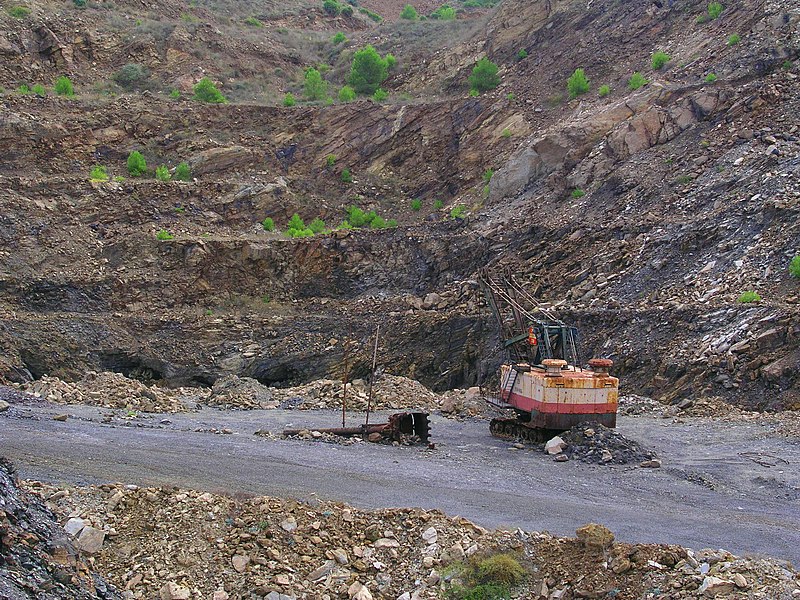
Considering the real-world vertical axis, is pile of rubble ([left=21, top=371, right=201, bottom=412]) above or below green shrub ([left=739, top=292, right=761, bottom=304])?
below

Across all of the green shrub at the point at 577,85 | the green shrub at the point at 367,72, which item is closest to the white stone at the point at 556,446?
the green shrub at the point at 577,85

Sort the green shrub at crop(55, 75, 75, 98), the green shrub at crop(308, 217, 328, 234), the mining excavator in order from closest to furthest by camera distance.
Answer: the mining excavator, the green shrub at crop(308, 217, 328, 234), the green shrub at crop(55, 75, 75, 98)

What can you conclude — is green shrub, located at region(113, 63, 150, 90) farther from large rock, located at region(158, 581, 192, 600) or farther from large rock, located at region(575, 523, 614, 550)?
large rock, located at region(575, 523, 614, 550)

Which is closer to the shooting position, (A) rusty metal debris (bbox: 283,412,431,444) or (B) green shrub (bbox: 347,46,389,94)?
Answer: (A) rusty metal debris (bbox: 283,412,431,444)

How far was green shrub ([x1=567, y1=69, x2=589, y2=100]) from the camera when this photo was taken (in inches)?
1313

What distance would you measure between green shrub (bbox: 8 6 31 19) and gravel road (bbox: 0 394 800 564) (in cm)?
2854

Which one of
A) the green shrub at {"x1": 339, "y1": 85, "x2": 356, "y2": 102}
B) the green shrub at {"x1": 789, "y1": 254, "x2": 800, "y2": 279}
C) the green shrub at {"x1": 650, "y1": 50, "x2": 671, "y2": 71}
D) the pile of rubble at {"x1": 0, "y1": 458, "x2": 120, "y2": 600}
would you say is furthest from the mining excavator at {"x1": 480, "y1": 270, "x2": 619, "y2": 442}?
the green shrub at {"x1": 339, "y1": 85, "x2": 356, "y2": 102}

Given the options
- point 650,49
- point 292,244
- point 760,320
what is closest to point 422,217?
point 292,244

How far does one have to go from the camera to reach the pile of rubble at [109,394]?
1878 centimetres

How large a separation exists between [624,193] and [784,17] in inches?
353

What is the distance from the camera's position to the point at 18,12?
39531mm

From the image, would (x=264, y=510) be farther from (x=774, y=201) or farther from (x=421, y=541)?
(x=774, y=201)

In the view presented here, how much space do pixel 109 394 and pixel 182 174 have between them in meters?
15.6

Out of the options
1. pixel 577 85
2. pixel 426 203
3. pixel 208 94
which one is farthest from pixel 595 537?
pixel 208 94
